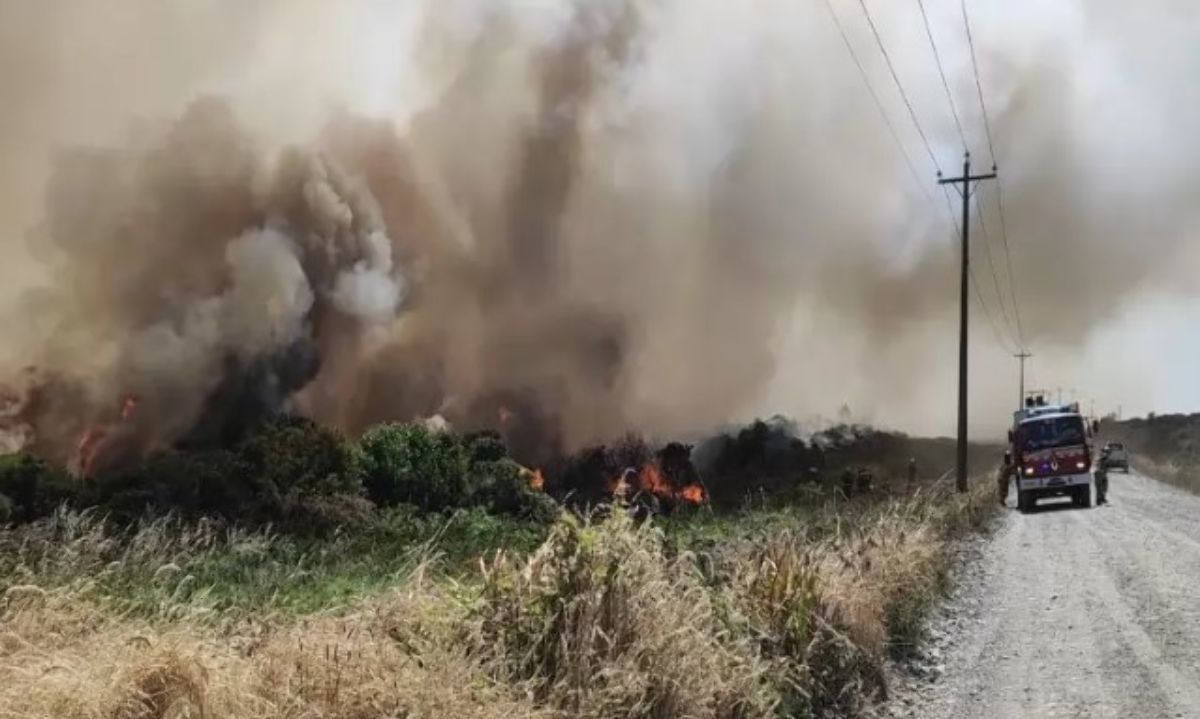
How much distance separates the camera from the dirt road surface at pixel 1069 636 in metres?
7.48

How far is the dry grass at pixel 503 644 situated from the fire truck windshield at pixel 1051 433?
79.5 ft

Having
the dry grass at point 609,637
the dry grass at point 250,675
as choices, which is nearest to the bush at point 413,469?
the dry grass at point 609,637

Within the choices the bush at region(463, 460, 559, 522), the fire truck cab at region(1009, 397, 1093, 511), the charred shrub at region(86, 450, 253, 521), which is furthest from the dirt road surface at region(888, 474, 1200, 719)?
the charred shrub at region(86, 450, 253, 521)

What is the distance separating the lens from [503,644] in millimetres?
5648

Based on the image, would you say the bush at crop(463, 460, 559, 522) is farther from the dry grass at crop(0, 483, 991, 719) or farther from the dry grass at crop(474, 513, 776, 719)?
the dry grass at crop(474, 513, 776, 719)

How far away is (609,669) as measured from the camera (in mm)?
5449

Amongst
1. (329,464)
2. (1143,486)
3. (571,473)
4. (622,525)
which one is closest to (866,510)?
(622,525)

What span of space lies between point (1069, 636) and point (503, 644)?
6.78 m

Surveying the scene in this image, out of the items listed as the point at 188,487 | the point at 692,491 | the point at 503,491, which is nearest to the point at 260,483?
the point at 188,487

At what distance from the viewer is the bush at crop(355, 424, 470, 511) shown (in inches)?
1692

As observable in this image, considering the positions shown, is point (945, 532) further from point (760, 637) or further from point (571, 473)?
point (571, 473)

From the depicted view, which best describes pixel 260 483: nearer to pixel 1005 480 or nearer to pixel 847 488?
pixel 847 488

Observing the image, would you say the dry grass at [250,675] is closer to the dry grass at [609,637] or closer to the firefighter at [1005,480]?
the dry grass at [609,637]

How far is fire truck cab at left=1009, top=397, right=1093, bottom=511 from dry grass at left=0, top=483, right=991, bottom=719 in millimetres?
23908
